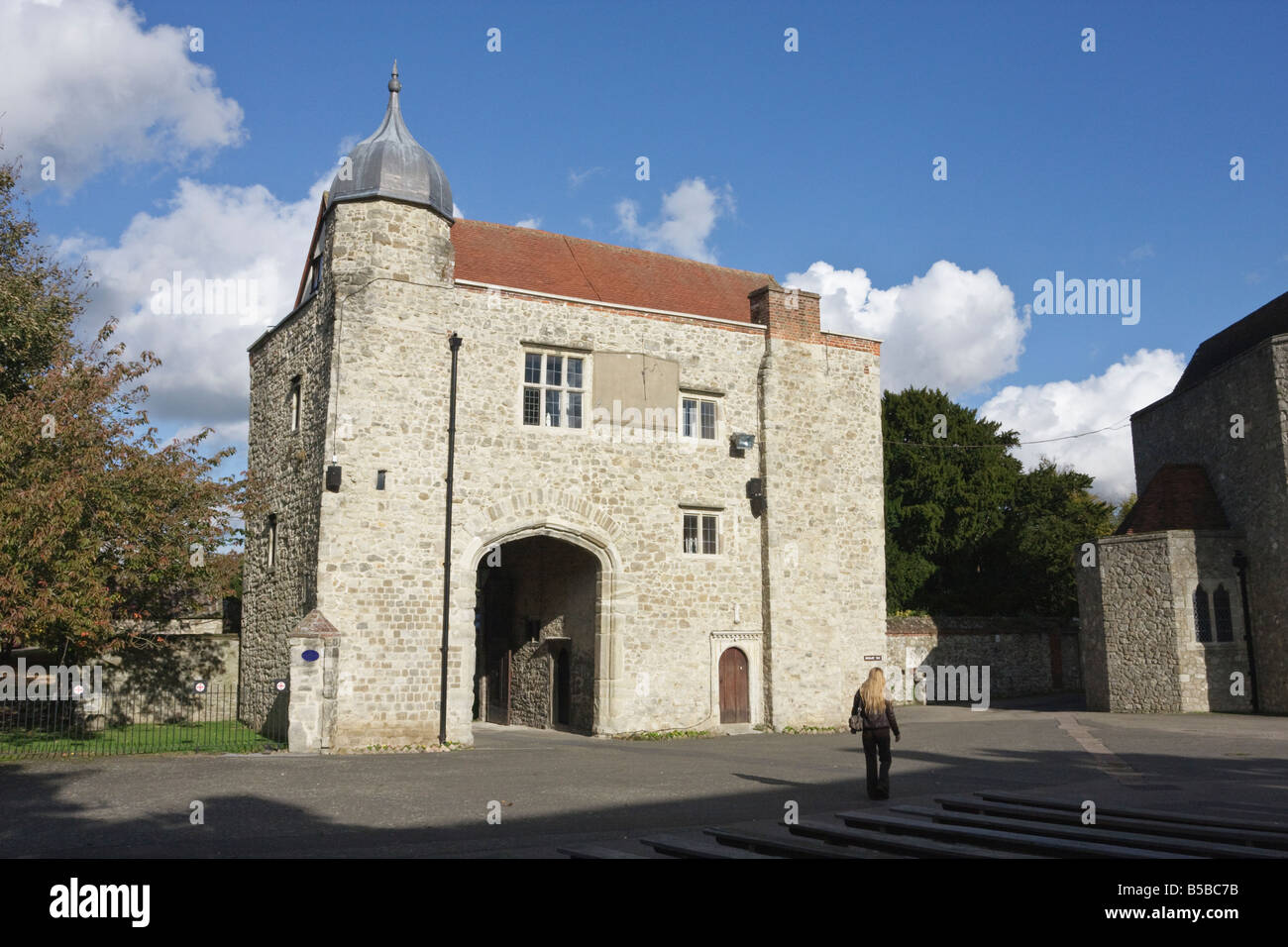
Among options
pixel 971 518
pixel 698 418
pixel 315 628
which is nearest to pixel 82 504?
pixel 315 628

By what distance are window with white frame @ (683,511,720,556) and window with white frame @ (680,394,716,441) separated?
5.84 feet

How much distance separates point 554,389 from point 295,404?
5669 mm

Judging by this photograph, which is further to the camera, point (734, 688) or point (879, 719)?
point (734, 688)

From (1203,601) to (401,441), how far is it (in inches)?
799

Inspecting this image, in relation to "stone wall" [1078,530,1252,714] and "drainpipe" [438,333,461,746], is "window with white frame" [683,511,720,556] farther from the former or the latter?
"stone wall" [1078,530,1252,714]

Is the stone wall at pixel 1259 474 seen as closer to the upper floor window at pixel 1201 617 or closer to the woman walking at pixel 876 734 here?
the upper floor window at pixel 1201 617

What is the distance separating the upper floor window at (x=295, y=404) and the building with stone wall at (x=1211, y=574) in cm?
2095

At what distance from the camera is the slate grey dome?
19391mm

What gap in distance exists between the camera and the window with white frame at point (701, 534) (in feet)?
70.6

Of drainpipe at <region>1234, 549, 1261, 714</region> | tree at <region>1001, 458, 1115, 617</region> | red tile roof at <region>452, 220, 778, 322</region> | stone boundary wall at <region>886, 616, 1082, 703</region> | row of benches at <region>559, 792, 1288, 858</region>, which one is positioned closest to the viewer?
row of benches at <region>559, 792, 1288, 858</region>

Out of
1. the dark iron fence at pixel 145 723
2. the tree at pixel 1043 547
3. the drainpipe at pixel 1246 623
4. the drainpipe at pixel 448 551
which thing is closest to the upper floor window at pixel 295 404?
the drainpipe at pixel 448 551

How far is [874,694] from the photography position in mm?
11195

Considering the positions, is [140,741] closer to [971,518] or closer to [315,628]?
[315,628]

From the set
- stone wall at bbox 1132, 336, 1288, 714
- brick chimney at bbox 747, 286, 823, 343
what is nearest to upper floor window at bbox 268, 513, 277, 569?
brick chimney at bbox 747, 286, 823, 343
